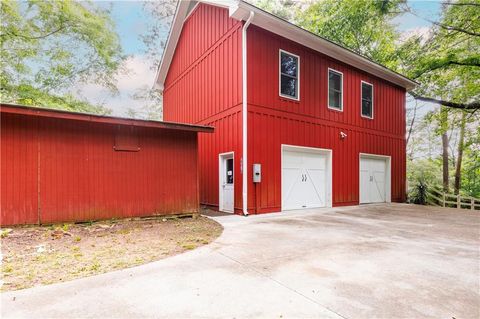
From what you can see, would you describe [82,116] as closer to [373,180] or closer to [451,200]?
[373,180]

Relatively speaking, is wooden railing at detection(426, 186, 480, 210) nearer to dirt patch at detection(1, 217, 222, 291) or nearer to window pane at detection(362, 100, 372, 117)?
window pane at detection(362, 100, 372, 117)

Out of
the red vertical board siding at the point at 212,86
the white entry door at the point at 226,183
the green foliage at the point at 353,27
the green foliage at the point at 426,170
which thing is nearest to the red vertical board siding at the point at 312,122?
the red vertical board siding at the point at 212,86

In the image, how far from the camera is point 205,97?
386 inches

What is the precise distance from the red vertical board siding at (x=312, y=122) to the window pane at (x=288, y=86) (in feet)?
0.82

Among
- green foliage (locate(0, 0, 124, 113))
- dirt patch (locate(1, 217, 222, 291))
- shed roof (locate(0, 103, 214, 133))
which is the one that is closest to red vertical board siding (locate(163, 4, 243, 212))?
shed roof (locate(0, 103, 214, 133))

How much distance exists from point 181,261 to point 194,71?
8761mm

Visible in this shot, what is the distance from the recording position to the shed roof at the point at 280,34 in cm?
734

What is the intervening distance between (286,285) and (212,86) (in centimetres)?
780

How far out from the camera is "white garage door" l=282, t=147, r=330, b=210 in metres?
8.49

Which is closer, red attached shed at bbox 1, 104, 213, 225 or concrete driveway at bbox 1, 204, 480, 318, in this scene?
concrete driveway at bbox 1, 204, 480, 318

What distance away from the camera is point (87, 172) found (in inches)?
235

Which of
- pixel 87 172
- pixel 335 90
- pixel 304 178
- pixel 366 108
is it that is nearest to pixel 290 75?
pixel 335 90

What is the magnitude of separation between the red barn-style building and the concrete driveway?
3691 mm

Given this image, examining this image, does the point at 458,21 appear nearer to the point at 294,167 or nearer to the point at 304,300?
the point at 294,167
